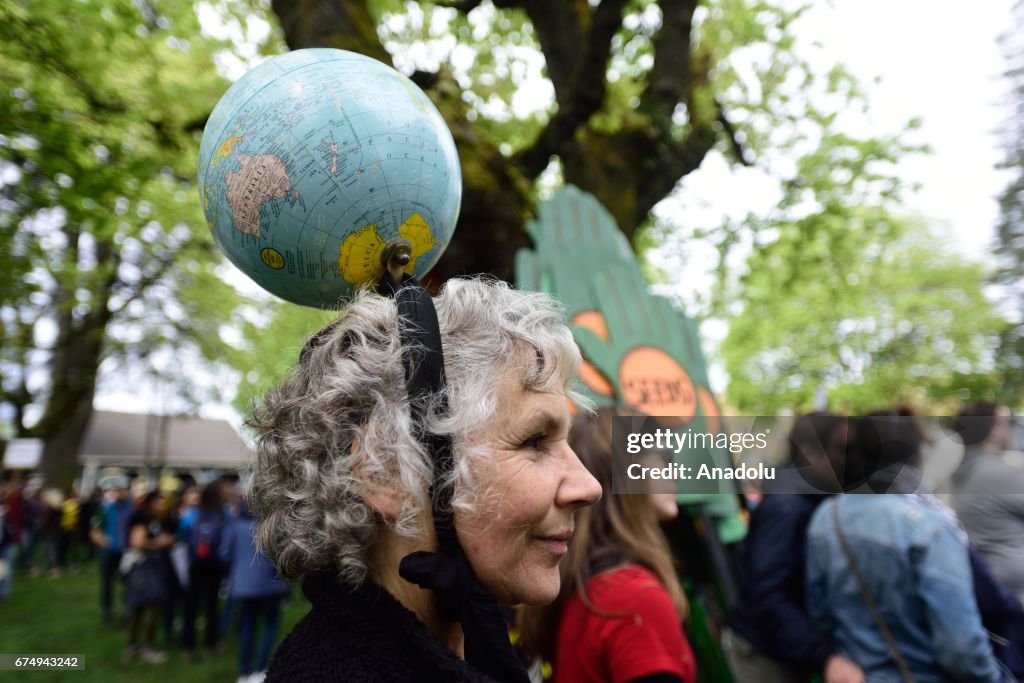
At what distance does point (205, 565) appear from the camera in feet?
22.7

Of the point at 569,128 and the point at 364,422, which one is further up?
the point at 569,128

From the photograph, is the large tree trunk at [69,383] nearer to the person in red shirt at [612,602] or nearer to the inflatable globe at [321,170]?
the person in red shirt at [612,602]

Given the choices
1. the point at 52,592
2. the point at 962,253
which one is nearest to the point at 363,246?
the point at 52,592

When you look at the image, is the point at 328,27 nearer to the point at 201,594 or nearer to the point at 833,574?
the point at 833,574

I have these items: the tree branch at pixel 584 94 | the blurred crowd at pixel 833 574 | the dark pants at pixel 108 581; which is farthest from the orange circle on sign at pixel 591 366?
the dark pants at pixel 108 581

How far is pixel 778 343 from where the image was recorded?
23.5 metres

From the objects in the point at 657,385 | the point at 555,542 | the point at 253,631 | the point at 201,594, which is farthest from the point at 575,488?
the point at 201,594

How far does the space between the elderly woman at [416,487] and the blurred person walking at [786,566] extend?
6.24ft

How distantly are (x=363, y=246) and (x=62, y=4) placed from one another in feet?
13.0

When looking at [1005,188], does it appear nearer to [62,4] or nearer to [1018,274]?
[1018,274]

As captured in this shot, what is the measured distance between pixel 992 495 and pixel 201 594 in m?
7.09

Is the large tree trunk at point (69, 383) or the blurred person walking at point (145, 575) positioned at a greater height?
the large tree trunk at point (69, 383)

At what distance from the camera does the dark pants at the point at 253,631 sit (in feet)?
17.9

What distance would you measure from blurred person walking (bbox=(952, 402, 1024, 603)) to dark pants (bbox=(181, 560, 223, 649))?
650 cm
